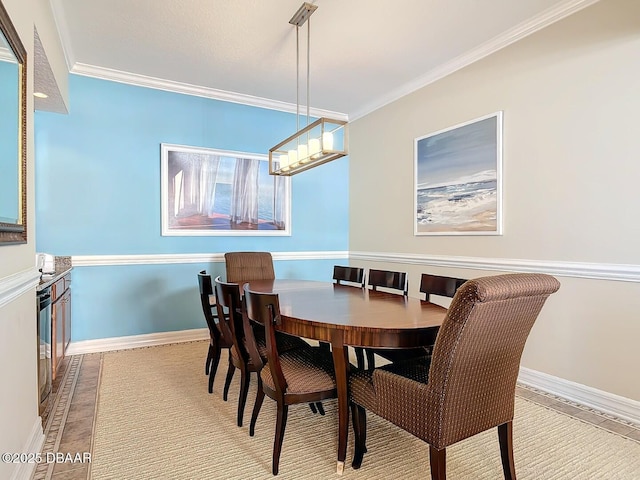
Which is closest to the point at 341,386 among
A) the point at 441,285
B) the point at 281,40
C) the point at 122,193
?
the point at 441,285

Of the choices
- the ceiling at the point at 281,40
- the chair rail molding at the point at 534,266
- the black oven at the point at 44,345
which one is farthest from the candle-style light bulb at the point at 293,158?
the black oven at the point at 44,345

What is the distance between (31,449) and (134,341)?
2029mm

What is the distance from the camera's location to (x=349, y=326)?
171 cm

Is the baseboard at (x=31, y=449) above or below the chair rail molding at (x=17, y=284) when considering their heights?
below

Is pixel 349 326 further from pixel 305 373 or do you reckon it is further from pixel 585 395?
pixel 585 395

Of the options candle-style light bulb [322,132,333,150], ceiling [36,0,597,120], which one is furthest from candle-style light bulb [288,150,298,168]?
ceiling [36,0,597,120]

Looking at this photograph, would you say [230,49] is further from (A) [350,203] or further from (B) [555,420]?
(B) [555,420]

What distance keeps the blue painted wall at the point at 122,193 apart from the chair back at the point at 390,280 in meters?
1.90

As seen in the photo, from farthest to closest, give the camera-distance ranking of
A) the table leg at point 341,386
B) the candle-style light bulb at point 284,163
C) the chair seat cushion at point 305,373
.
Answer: the candle-style light bulb at point 284,163, the chair seat cushion at point 305,373, the table leg at point 341,386

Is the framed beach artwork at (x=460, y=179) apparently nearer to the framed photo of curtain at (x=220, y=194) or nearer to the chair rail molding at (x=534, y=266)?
the chair rail molding at (x=534, y=266)

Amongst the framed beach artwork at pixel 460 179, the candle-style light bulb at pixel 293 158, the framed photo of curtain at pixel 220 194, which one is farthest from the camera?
the framed photo of curtain at pixel 220 194

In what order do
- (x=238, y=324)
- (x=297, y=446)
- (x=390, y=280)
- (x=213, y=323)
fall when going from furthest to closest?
(x=390, y=280) → (x=213, y=323) → (x=238, y=324) → (x=297, y=446)

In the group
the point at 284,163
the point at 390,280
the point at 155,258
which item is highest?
the point at 284,163

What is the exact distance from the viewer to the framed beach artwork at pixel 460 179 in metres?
3.18
